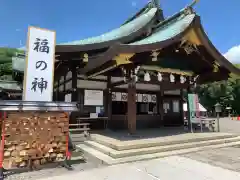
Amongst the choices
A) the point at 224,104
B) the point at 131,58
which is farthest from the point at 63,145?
the point at 224,104

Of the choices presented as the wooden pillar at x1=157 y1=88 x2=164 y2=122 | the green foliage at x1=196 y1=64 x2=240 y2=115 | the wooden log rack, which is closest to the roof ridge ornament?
the wooden pillar at x1=157 y1=88 x2=164 y2=122

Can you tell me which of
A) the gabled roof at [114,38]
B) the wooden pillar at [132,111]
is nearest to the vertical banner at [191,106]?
the wooden pillar at [132,111]

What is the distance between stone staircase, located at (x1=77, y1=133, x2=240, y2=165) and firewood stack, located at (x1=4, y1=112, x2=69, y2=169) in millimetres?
1312

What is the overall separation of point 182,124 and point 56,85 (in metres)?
8.41

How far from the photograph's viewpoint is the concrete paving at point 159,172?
4.36 m

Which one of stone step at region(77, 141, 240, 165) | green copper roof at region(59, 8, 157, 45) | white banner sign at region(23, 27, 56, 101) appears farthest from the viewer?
green copper roof at region(59, 8, 157, 45)

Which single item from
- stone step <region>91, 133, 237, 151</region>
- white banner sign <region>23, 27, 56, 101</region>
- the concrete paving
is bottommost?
the concrete paving

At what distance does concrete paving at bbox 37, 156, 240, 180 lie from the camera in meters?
4.36

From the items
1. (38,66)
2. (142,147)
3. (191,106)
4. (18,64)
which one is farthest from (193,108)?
(18,64)

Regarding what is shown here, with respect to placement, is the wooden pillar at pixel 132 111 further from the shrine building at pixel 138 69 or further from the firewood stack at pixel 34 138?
the firewood stack at pixel 34 138

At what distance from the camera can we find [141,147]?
6258 millimetres

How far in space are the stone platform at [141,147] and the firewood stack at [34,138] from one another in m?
1.32

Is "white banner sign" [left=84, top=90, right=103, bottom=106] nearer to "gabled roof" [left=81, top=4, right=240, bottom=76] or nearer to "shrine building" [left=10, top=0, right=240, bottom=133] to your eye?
"shrine building" [left=10, top=0, right=240, bottom=133]

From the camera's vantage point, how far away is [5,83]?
1371cm
